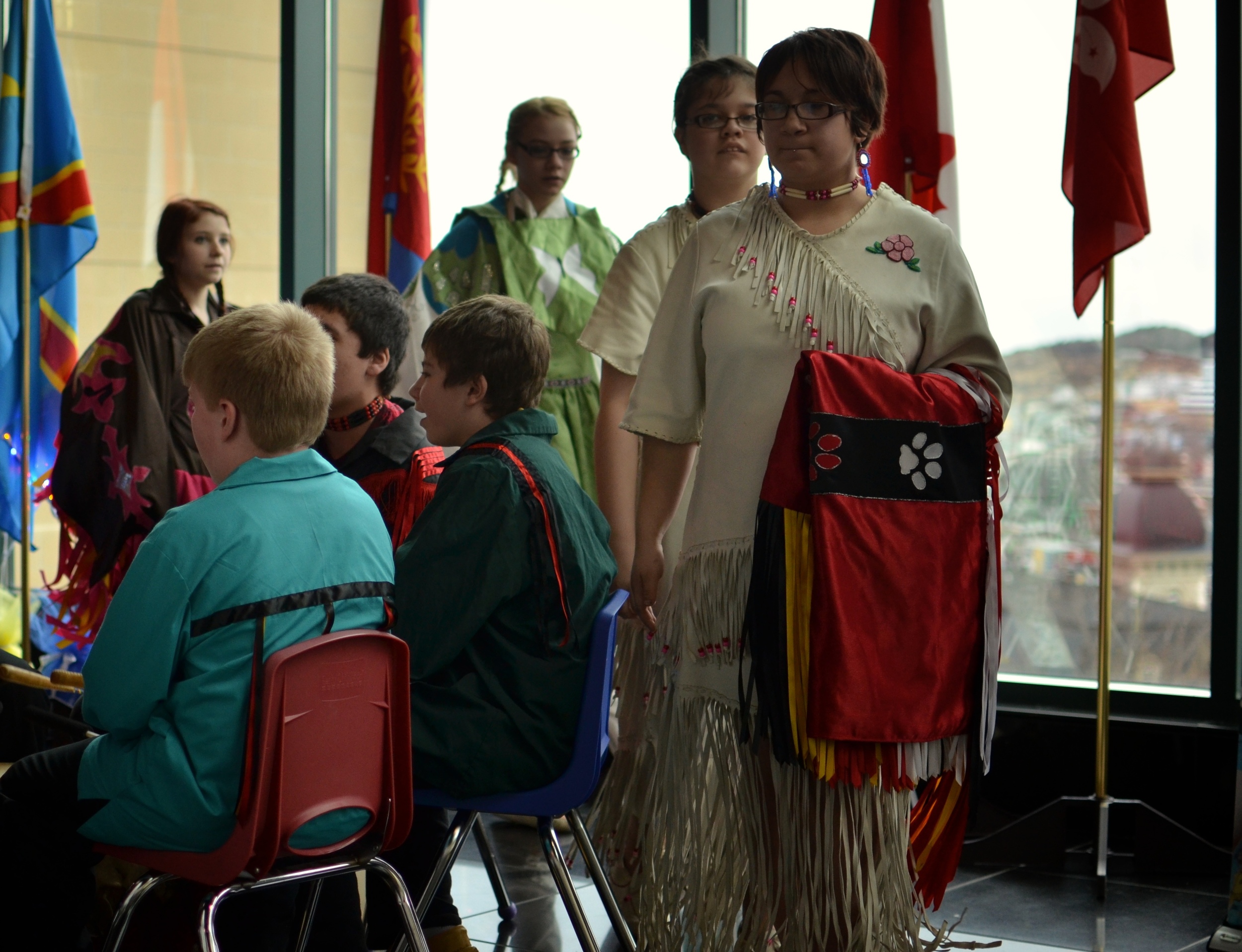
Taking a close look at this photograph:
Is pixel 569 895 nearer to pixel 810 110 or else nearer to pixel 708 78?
pixel 810 110

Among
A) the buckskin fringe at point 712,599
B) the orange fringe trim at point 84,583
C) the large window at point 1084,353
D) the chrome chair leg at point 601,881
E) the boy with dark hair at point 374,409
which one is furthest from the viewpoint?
the orange fringe trim at point 84,583

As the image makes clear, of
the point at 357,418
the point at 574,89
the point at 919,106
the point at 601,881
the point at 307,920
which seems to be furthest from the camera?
the point at 574,89

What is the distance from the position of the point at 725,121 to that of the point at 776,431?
26.6 inches

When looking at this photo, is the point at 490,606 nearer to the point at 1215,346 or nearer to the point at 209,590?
the point at 209,590

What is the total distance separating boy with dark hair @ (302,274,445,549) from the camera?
2.18 m

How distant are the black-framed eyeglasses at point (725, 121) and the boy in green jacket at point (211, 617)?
Result: 76 cm

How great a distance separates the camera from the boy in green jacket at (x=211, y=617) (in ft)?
4.83

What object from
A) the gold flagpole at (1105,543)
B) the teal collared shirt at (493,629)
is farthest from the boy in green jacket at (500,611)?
the gold flagpole at (1105,543)

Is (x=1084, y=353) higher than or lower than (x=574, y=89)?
lower

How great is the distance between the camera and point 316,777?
Answer: 4.86ft

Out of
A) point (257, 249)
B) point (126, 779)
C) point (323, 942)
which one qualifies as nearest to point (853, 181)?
point (126, 779)

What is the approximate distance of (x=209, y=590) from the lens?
4.87 feet

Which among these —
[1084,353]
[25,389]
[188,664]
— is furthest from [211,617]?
[25,389]

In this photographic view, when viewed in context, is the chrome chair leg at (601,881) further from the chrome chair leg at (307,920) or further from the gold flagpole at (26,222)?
the gold flagpole at (26,222)
